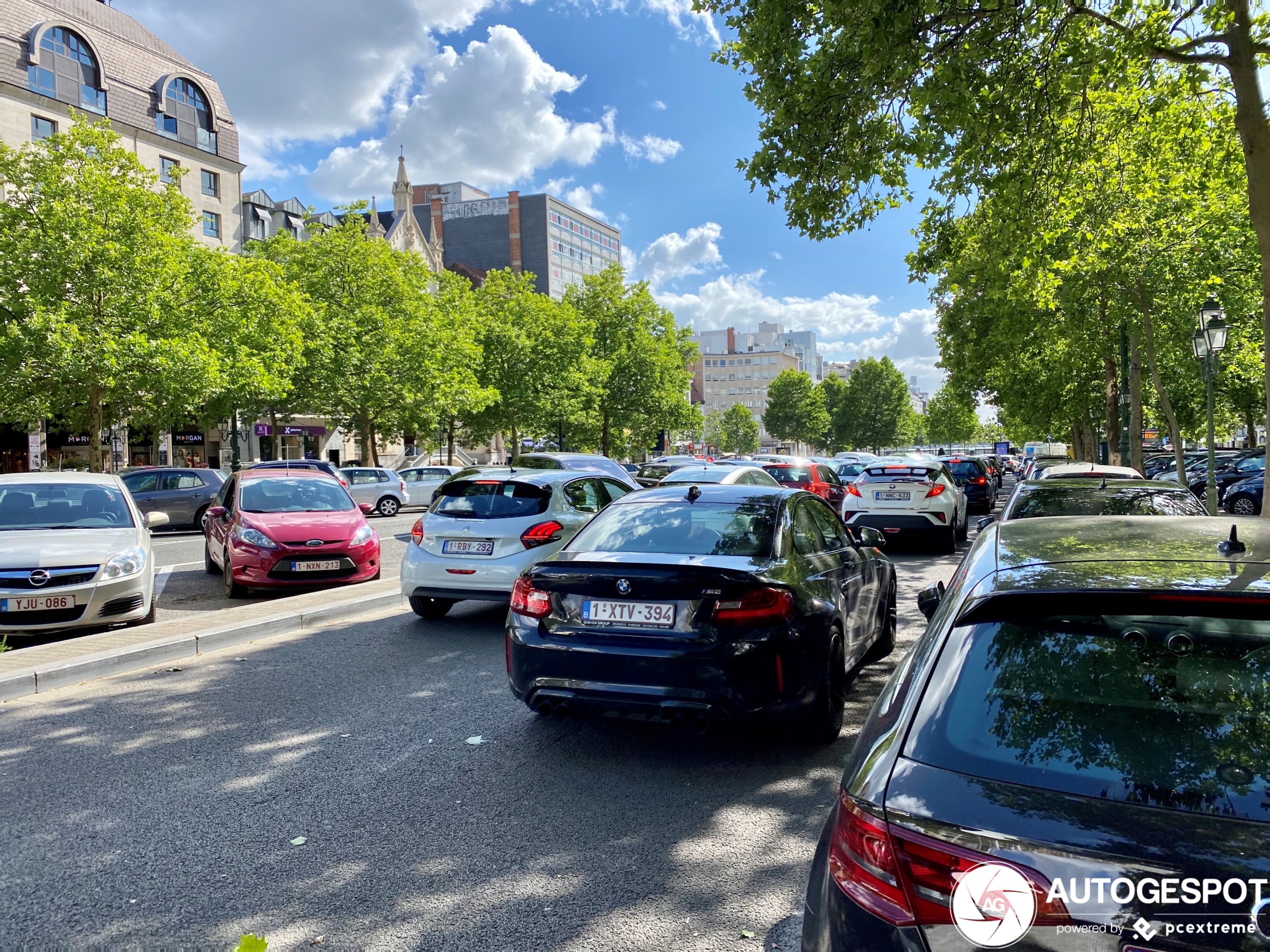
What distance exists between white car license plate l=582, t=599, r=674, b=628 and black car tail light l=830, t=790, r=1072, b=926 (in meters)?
2.65

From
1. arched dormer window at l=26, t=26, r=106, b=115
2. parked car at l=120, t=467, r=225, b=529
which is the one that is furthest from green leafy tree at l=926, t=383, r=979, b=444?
parked car at l=120, t=467, r=225, b=529

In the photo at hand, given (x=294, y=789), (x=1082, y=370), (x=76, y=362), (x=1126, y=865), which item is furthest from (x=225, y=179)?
(x=1126, y=865)

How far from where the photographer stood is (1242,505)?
68.3 ft

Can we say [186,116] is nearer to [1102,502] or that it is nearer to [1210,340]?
[1210,340]

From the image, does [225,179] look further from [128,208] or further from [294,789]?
[294,789]

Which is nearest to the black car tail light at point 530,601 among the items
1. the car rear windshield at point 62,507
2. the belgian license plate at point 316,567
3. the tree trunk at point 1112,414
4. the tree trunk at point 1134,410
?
the car rear windshield at point 62,507

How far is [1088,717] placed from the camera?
1.92m

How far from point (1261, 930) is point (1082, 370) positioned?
39.1 metres

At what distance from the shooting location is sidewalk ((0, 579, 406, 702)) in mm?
6500

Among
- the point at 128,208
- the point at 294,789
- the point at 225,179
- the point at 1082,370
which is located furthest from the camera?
the point at 225,179

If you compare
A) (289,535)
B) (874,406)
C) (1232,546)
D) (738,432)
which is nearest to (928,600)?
(1232,546)

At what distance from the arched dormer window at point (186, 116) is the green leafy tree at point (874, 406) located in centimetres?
7493

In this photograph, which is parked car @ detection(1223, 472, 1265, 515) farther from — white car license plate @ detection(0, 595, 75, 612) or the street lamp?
white car license plate @ detection(0, 595, 75, 612)

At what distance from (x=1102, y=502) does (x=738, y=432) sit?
133 meters
